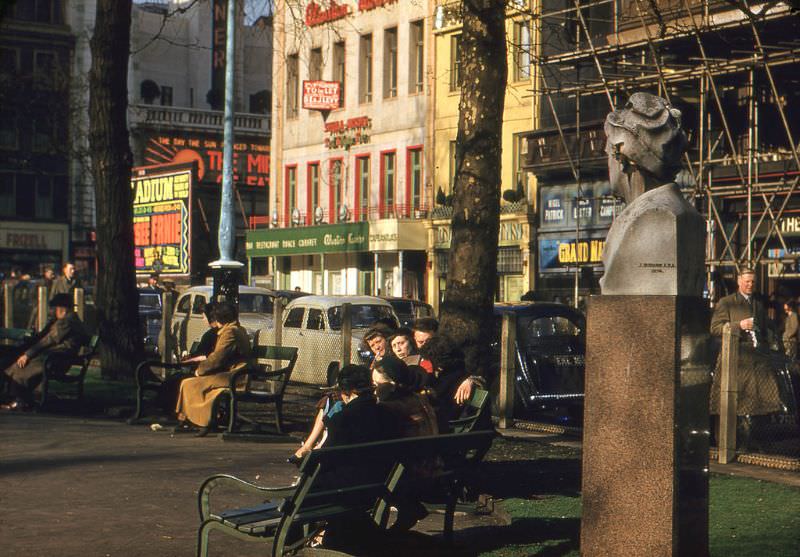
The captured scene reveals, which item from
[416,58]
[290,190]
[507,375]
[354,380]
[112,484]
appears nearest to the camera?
[354,380]

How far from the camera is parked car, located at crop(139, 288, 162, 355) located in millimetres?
31844

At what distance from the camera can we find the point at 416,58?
164ft


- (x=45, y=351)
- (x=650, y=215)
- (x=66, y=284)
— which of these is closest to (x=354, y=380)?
(x=650, y=215)

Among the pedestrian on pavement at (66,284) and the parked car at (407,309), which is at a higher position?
the pedestrian on pavement at (66,284)

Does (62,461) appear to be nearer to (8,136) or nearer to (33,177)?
(33,177)

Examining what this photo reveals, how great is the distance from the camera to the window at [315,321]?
83.1 ft

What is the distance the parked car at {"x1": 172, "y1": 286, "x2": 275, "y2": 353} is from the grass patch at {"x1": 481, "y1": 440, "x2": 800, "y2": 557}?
43.1 ft

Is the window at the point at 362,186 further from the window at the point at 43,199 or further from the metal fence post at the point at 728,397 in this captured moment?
the metal fence post at the point at 728,397

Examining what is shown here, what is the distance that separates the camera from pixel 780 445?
49.5 feet

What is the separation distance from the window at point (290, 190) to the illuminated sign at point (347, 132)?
10.9ft

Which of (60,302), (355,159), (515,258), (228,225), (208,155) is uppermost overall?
(208,155)

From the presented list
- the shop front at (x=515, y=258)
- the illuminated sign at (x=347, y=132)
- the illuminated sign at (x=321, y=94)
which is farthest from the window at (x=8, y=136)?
the shop front at (x=515, y=258)

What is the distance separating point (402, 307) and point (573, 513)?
1578 cm

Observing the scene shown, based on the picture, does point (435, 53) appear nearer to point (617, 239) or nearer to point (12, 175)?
point (12, 175)
